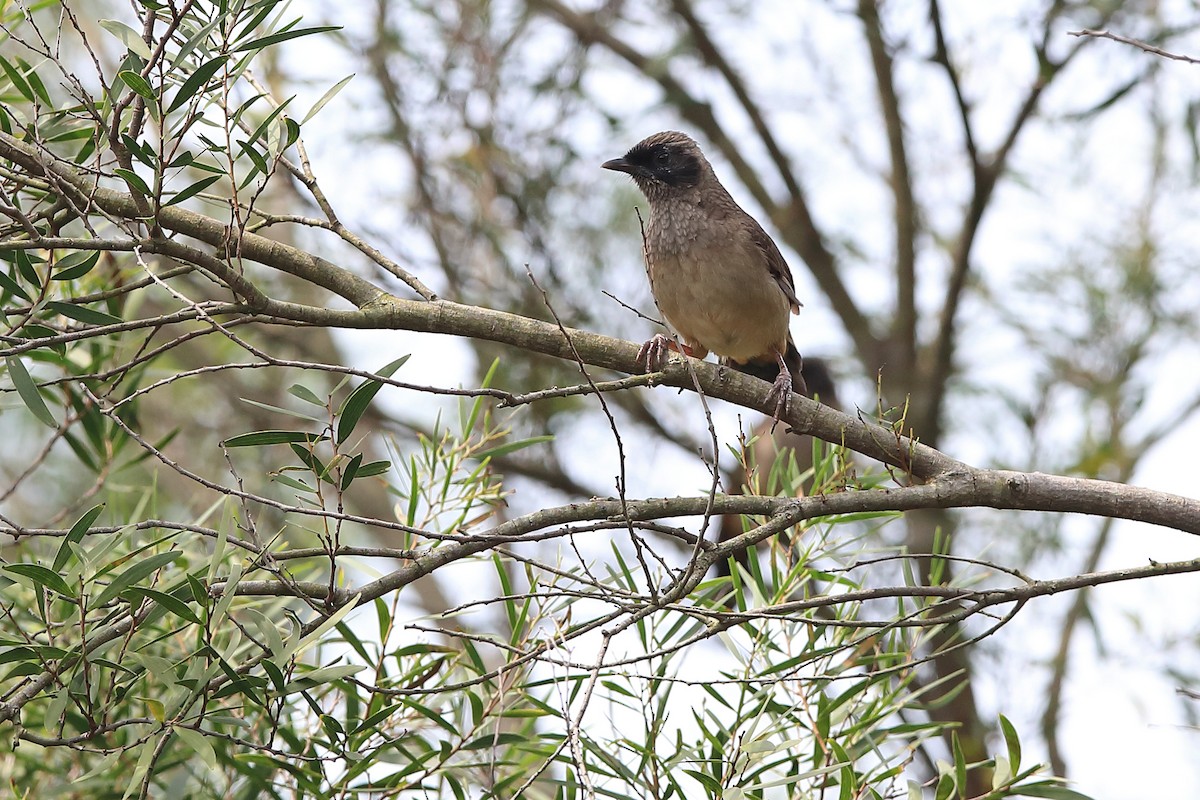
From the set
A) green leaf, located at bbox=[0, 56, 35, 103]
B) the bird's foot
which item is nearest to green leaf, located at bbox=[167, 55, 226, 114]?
green leaf, located at bbox=[0, 56, 35, 103]

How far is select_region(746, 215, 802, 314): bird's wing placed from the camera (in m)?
4.37

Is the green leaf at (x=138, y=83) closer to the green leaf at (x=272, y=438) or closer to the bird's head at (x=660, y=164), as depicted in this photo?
the green leaf at (x=272, y=438)


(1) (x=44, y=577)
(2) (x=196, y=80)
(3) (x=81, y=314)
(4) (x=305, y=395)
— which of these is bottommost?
(1) (x=44, y=577)

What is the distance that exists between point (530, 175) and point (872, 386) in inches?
89.9

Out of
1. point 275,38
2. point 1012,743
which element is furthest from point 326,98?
point 1012,743

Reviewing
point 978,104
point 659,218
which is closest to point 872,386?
point 978,104

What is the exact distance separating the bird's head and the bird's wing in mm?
305

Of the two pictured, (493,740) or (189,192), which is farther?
(493,740)

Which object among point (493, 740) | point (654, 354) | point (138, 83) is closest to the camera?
point (138, 83)

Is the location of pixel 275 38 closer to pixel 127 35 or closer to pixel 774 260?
pixel 127 35

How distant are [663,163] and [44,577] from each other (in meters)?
2.98

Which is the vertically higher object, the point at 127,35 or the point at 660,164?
the point at 660,164

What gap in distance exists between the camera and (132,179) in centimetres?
205

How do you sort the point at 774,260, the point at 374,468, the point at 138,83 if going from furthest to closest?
the point at 774,260, the point at 374,468, the point at 138,83
